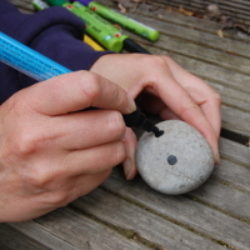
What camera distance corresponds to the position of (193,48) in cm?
130

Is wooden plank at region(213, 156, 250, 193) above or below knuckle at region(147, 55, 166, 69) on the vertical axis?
below

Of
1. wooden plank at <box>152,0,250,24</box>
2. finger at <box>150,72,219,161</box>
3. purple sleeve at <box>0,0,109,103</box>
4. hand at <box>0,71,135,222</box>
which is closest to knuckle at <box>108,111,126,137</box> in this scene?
hand at <box>0,71,135,222</box>

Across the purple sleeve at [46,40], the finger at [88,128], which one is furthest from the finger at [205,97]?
the finger at [88,128]

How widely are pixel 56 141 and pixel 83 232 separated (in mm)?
220

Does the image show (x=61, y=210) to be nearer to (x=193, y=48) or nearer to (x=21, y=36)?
(x=21, y=36)

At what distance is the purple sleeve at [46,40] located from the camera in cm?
101

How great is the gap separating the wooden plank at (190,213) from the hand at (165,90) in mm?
44

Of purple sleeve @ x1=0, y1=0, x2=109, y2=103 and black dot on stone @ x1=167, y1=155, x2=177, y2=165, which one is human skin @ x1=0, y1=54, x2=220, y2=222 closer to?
black dot on stone @ x1=167, y1=155, x2=177, y2=165

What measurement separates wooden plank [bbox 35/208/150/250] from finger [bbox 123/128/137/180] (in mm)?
135

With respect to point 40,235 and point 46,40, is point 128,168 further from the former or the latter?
point 46,40

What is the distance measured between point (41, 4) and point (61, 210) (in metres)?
0.98

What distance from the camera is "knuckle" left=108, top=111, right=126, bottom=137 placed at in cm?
66

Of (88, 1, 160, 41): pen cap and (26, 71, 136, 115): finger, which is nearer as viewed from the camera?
(26, 71, 136, 115): finger

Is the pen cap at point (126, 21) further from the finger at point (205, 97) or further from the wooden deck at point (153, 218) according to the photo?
the wooden deck at point (153, 218)
